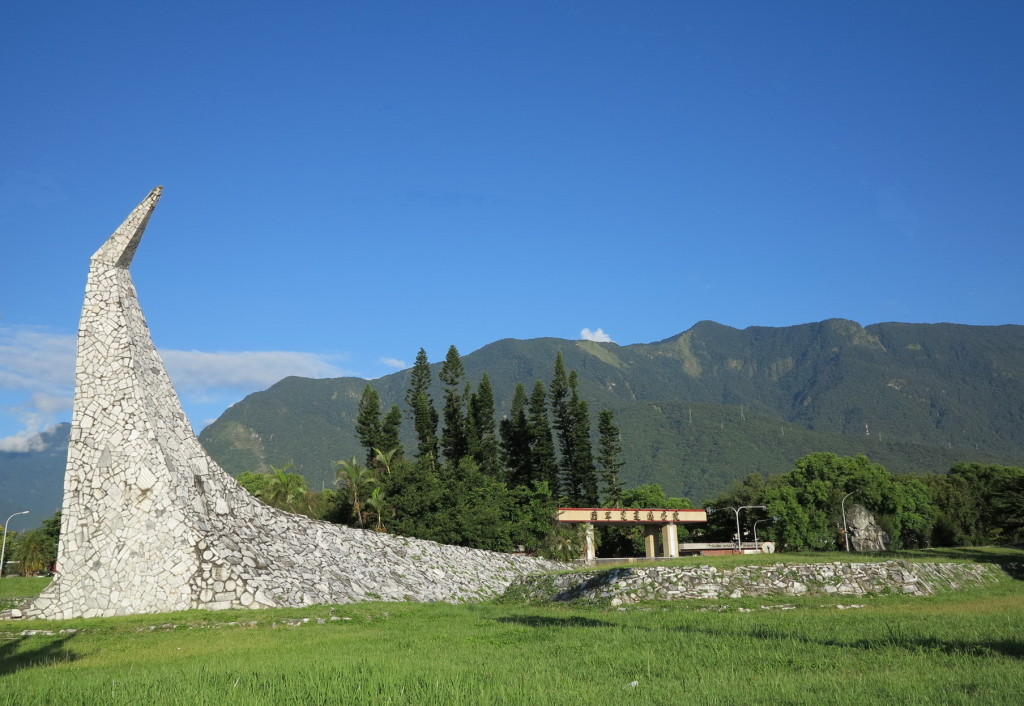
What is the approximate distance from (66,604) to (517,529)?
1136 inches

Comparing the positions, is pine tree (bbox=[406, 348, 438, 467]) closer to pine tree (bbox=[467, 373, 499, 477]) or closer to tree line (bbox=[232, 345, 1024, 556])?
tree line (bbox=[232, 345, 1024, 556])

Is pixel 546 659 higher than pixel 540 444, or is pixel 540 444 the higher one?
pixel 540 444

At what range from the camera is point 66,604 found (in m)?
18.9

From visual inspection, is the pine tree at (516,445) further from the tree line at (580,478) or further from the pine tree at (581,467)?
the pine tree at (581,467)

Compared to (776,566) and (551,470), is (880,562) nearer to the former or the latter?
(776,566)

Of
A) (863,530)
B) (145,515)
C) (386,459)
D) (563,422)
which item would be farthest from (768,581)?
(863,530)

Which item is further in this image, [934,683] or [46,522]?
[46,522]

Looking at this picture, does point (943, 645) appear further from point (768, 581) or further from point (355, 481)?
point (355, 481)

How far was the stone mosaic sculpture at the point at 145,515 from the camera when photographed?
19094 mm

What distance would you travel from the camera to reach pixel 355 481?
45.0 m

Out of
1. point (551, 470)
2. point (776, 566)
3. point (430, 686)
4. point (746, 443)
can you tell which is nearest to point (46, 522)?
point (551, 470)

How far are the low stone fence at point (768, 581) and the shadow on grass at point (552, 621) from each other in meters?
3.75

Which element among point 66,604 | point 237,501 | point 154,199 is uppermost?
point 154,199

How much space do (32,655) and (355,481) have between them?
107 feet
